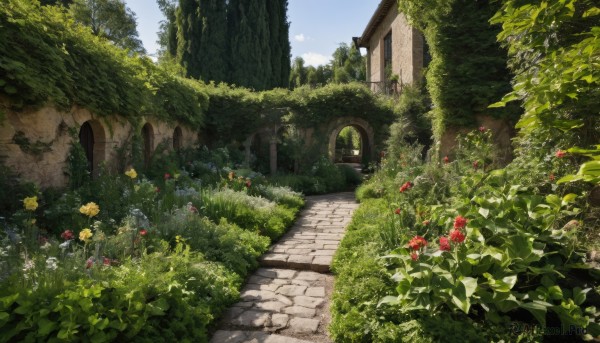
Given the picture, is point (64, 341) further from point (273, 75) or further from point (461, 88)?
point (273, 75)

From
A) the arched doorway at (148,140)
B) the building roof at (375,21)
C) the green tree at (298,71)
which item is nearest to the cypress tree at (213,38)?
the building roof at (375,21)

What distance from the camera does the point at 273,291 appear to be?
149 inches

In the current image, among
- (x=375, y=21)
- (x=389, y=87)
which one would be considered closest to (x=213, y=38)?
(x=375, y=21)

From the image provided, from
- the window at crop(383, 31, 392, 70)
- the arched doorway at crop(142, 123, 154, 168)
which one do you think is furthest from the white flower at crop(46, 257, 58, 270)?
the window at crop(383, 31, 392, 70)

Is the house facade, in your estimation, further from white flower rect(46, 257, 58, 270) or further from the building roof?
white flower rect(46, 257, 58, 270)

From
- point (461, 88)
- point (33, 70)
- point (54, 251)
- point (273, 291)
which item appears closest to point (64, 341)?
point (54, 251)

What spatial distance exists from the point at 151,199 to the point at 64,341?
3.30m

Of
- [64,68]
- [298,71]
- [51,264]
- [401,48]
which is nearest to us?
[51,264]

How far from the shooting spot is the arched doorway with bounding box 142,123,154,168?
8.23 m

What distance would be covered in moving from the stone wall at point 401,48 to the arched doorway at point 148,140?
7.62 meters

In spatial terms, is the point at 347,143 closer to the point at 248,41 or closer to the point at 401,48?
the point at 248,41

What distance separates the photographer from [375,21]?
16359 millimetres

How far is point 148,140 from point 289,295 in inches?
238

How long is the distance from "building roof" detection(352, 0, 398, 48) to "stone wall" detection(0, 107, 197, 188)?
11.6 metres
